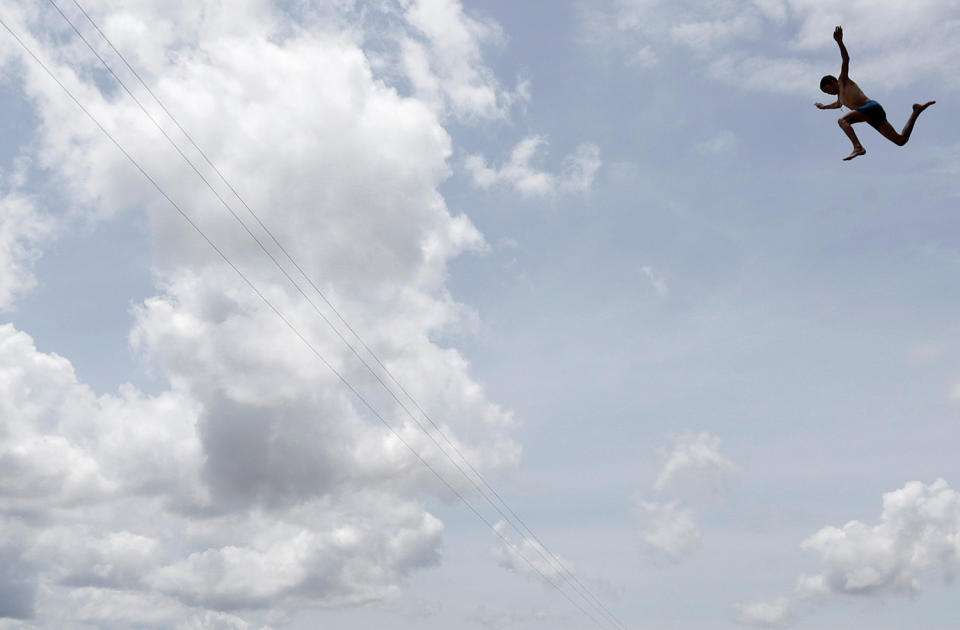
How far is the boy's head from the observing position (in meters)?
25.3

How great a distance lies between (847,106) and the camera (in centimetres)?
2486

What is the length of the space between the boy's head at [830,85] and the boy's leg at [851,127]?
1.11 meters

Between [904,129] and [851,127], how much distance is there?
1.50 metres

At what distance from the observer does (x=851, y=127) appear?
2444cm

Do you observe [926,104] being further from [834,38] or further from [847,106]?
[834,38]

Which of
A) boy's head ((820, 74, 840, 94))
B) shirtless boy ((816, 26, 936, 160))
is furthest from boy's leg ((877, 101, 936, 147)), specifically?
boy's head ((820, 74, 840, 94))

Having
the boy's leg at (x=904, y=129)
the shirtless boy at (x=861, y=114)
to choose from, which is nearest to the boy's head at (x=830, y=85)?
the shirtless boy at (x=861, y=114)

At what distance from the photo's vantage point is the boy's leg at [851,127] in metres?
24.3

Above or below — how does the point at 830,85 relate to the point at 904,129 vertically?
above

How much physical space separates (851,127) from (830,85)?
1.77 metres

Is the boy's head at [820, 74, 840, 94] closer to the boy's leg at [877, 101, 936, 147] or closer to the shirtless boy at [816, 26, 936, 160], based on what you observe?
the shirtless boy at [816, 26, 936, 160]

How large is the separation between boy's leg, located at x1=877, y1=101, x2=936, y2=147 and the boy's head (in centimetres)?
158

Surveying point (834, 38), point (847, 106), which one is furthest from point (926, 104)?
point (834, 38)

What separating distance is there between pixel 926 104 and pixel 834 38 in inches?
149
